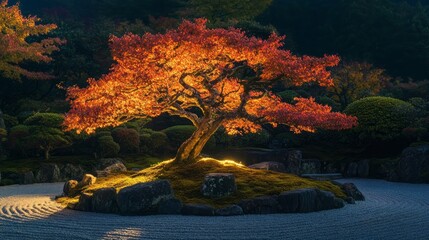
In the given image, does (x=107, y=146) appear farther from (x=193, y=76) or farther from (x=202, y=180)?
(x=202, y=180)

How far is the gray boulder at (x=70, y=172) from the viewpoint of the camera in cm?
1888

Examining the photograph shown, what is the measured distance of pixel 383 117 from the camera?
20.5 metres

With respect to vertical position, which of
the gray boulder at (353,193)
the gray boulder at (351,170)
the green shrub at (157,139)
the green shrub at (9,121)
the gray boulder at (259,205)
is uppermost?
the green shrub at (9,121)

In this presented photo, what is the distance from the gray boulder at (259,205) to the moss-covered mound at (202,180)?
315 mm

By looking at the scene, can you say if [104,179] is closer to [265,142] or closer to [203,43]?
[203,43]

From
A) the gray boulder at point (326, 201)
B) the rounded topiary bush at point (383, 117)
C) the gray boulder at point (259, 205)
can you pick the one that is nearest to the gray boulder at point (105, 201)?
the gray boulder at point (259, 205)

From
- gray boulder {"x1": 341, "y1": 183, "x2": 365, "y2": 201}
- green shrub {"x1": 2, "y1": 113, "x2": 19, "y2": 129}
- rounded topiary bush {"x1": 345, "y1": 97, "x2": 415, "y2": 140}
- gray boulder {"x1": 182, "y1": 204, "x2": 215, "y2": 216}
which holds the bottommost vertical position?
gray boulder {"x1": 182, "y1": 204, "x2": 215, "y2": 216}

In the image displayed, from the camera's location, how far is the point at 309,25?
41.5m

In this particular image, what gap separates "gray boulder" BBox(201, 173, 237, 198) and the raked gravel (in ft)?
4.26

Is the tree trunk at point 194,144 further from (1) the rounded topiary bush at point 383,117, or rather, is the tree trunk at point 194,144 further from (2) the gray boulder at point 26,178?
(1) the rounded topiary bush at point 383,117

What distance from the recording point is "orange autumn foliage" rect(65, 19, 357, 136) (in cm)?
1119

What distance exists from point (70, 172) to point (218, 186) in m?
9.96

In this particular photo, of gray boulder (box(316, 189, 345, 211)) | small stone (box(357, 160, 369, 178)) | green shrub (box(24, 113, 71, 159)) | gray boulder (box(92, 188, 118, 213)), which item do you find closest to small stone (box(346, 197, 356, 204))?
gray boulder (box(316, 189, 345, 211))

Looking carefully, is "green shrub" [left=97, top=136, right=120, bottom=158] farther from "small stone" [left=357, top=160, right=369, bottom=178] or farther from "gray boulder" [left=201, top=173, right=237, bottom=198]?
"gray boulder" [left=201, top=173, right=237, bottom=198]
